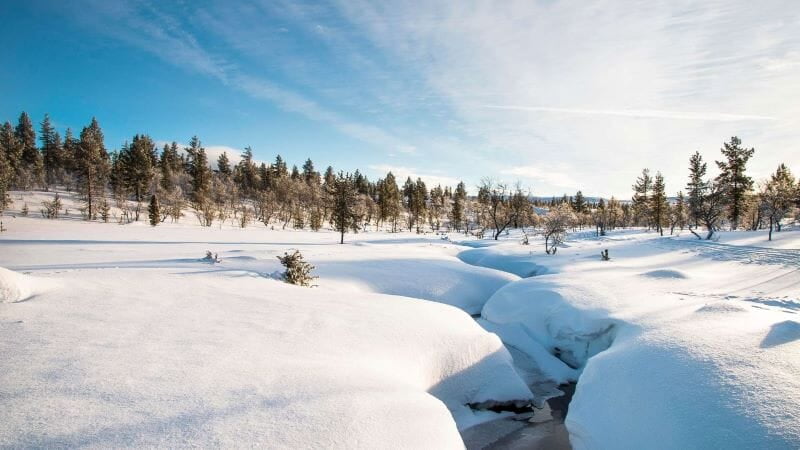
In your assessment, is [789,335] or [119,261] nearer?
[789,335]

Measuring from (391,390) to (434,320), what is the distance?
3800mm

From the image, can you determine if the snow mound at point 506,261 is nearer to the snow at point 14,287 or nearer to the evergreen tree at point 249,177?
the snow at point 14,287

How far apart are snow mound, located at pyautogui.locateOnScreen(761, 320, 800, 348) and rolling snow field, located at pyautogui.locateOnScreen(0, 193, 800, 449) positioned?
5 cm

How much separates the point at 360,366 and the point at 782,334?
24.9ft

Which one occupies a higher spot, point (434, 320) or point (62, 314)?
point (62, 314)

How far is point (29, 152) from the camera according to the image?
65188 millimetres

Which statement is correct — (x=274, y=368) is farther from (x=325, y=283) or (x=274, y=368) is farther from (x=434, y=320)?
(x=325, y=283)

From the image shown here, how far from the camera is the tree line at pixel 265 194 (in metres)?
37.5

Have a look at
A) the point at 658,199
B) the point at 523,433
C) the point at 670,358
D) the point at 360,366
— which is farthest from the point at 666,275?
the point at 658,199

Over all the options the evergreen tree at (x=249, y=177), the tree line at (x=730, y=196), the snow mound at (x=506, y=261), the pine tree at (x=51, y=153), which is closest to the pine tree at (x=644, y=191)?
the tree line at (x=730, y=196)

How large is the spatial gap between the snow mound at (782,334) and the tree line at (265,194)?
21484 millimetres

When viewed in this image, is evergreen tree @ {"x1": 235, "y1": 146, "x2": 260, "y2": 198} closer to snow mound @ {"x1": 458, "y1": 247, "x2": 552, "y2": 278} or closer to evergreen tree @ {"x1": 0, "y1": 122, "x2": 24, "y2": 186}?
evergreen tree @ {"x1": 0, "y1": 122, "x2": 24, "y2": 186}

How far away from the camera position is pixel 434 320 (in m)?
8.74

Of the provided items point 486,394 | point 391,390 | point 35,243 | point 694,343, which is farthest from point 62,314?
point 35,243
